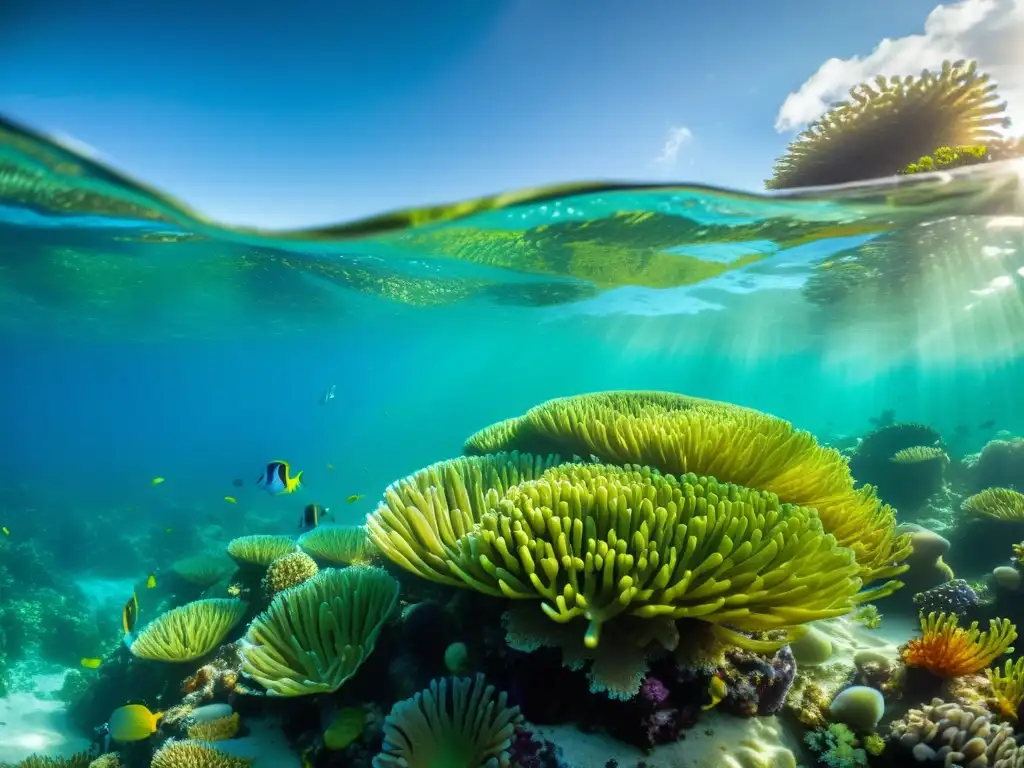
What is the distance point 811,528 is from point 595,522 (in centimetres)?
116

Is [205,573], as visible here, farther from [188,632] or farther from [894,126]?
[894,126]

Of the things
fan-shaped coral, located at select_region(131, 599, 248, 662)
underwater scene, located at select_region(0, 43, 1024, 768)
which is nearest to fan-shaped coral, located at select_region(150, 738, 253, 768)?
underwater scene, located at select_region(0, 43, 1024, 768)

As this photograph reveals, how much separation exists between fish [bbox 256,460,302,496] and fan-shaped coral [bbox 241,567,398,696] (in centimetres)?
273

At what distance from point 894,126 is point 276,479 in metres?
10.2

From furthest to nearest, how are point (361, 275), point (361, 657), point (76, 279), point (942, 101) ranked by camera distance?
point (76, 279)
point (361, 275)
point (942, 101)
point (361, 657)

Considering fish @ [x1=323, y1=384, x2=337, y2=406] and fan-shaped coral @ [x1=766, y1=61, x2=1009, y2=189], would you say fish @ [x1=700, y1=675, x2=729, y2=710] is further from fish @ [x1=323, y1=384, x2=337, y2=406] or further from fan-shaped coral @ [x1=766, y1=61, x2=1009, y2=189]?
fish @ [x1=323, y1=384, x2=337, y2=406]

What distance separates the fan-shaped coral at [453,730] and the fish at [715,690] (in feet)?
3.47

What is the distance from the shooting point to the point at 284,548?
6.23 meters

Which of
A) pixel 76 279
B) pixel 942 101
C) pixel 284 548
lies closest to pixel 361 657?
pixel 284 548

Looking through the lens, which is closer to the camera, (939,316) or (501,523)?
(501,523)

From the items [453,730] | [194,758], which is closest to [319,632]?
[194,758]

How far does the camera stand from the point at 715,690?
107 inches

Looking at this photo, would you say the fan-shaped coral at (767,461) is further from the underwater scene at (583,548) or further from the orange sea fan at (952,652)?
the orange sea fan at (952,652)

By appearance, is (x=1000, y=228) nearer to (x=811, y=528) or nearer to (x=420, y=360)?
(x=811, y=528)
